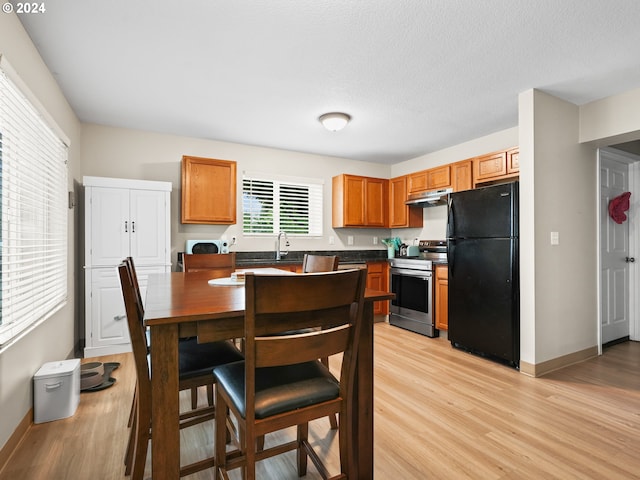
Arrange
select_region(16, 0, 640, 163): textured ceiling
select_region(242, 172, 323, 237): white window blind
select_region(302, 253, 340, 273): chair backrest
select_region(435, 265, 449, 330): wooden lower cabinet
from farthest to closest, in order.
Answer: select_region(242, 172, 323, 237): white window blind < select_region(435, 265, 449, 330): wooden lower cabinet < select_region(302, 253, 340, 273): chair backrest < select_region(16, 0, 640, 163): textured ceiling

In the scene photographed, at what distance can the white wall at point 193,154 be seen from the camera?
3725 mm

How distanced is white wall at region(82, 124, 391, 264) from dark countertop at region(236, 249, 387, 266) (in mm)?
85

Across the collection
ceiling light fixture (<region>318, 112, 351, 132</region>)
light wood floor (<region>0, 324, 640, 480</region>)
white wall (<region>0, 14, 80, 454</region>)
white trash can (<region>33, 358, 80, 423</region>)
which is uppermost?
ceiling light fixture (<region>318, 112, 351, 132</region>)

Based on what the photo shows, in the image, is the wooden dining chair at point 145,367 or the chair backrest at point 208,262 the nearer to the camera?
the wooden dining chair at point 145,367

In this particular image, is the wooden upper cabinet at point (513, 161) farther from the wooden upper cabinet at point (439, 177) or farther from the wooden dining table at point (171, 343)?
the wooden dining table at point (171, 343)

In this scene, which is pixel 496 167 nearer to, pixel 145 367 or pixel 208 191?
Result: pixel 208 191

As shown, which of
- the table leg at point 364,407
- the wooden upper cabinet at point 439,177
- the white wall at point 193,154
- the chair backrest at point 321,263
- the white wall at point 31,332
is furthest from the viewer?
the wooden upper cabinet at point 439,177

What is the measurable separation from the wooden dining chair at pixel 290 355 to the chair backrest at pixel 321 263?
943 mm

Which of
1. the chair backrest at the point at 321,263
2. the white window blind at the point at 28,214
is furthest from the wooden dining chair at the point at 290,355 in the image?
the white window blind at the point at 28,214

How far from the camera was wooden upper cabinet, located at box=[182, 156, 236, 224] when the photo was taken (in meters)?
3.88

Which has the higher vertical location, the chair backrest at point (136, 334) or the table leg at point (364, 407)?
the chair backrest at point (136, 334)

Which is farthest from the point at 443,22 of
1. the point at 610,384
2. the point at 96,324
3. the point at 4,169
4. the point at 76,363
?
the point at 96,324

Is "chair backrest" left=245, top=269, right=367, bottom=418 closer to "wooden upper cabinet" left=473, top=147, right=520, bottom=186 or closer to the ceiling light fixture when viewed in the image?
the ceiling light fixture

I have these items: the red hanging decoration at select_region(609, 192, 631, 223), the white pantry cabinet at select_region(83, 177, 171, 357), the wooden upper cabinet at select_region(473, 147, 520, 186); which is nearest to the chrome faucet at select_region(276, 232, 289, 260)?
the white pantry cabinet at select_region(83, 177, 171, 357)
